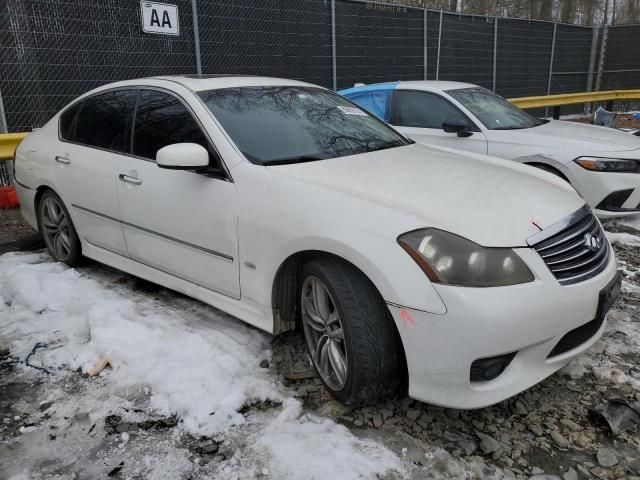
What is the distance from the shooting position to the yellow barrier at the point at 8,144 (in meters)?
6.08

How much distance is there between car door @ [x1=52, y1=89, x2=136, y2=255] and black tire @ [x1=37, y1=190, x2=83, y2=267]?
0.41ft

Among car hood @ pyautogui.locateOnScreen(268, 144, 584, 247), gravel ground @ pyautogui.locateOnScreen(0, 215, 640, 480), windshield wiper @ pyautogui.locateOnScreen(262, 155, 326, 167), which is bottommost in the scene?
gravel ground @ pyautogui.locateOnScreen(0, 215, 640, 480)

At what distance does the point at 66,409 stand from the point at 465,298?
2016 millimetres

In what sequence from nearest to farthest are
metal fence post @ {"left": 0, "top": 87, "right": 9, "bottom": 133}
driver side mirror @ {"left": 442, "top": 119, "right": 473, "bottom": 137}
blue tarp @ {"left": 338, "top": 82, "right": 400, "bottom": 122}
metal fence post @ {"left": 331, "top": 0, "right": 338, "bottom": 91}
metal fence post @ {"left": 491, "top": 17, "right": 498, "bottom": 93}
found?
driver side mirror @ {"left": 442, "top": 119, "right": 473, "bottom": 137} < blue tarp @ {"left": 338, "top": 82, "right": 400, "bottom": 122} < metal fence post @ {"left": 0, "top": 87, "right": 9, "bottom": 133} < metal fence post @ {"left": 331, "top": 0, "right": 338, "bottom": 91} < metal fence post @ {"left": 491, "top": 17, "right": 498, "bottom": 93}

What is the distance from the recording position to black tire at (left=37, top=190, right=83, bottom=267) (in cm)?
437

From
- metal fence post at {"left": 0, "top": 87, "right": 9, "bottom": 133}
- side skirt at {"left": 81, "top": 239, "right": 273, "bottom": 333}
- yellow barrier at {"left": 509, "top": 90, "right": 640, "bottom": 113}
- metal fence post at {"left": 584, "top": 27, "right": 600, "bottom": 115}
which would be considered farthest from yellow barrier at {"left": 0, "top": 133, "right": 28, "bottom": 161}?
metal fence post at {"left": 584, "top": 27, "right": 600, "bottom": 115}

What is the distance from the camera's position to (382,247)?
235cm

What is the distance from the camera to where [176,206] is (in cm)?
328

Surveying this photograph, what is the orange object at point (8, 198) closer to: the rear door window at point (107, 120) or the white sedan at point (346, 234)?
the rear door window at point (107, 120)

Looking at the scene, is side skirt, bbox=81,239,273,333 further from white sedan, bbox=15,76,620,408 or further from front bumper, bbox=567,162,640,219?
front bumper, bbox=567,162,640,219

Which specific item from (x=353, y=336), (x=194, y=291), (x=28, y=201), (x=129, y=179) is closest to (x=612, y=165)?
(x=353, y=336)

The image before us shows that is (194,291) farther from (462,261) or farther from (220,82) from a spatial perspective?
(462,261)

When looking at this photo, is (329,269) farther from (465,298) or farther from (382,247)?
(465,298)

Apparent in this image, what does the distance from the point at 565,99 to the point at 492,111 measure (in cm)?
703
